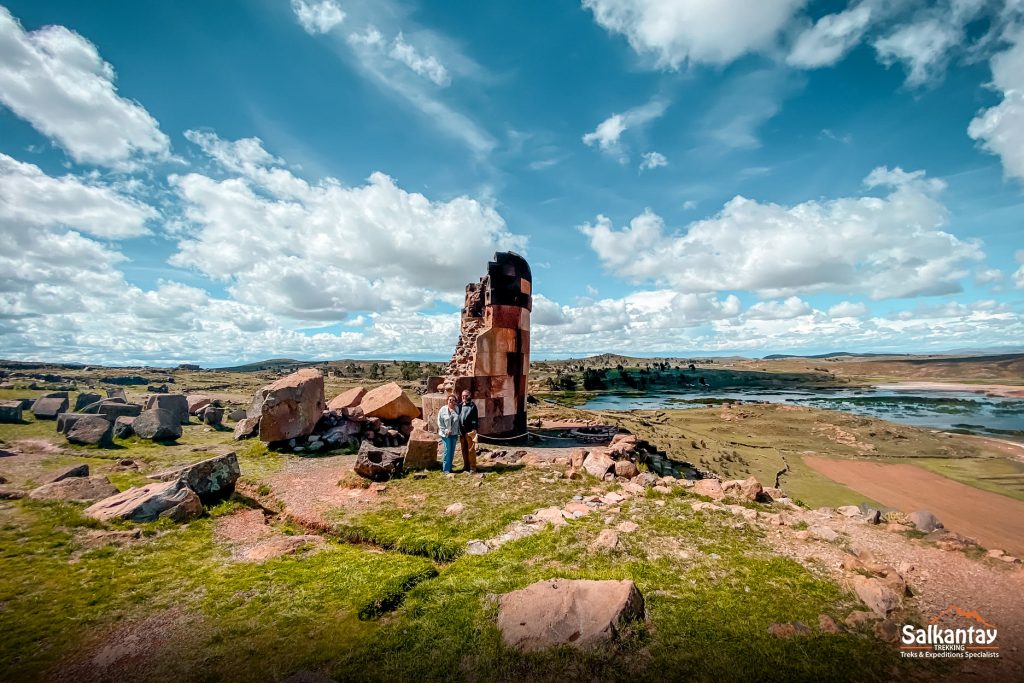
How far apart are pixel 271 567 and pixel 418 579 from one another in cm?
246

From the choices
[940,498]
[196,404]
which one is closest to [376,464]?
[196,404]

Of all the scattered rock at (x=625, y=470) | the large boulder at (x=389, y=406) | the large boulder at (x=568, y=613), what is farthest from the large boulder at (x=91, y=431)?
the scattered rock at (x=625, y=470)

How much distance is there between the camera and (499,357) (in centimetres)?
1714

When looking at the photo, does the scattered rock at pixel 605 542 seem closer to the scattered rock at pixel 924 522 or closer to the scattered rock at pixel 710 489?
the scattered rock at pixel 710 489

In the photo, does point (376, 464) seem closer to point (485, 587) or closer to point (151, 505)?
point (151, 505)

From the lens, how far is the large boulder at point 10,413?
18.8 m

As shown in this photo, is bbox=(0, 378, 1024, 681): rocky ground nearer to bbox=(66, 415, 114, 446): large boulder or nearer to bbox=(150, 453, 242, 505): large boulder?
bbox=(150, 453, 242, 505): large boulder

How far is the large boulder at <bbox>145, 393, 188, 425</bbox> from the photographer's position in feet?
67.2

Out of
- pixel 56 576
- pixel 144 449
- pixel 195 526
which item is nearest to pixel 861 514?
pixel 195 526

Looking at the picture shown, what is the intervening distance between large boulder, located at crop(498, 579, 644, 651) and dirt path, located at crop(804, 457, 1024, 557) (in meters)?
14.8

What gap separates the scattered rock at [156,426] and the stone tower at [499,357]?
33.7 ft

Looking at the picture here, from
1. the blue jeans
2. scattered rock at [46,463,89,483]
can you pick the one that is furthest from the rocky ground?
the blue jeans

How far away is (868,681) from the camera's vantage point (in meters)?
4.27

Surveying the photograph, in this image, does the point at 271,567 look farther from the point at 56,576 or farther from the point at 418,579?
the point at 56,576
